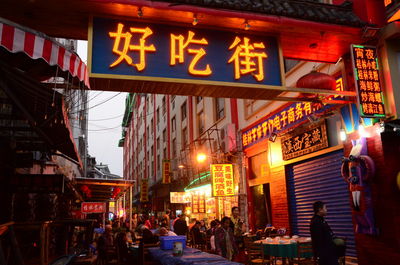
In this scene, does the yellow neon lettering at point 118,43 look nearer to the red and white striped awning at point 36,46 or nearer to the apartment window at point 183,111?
the red and white striped awning at point 36,46

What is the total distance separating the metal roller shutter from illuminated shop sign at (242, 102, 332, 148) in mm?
1505

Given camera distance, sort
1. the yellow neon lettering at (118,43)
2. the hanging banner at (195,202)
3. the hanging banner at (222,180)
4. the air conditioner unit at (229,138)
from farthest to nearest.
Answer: the hanging banner at (195,202), the air conditioner unit at (229,138), the hanging banner at (222,180), the yellow neon lettering at (118,43)

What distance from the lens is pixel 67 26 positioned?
7.55m

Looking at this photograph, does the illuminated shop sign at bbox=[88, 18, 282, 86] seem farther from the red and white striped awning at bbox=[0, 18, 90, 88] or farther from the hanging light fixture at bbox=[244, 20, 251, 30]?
the red and white striped awning at bbox=[0, 18, 90, 88]

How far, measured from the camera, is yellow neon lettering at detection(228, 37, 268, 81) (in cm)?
744

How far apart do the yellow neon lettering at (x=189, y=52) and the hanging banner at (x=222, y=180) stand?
9891 millimetres

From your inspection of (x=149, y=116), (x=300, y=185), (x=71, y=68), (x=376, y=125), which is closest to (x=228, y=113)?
(x=300, y=185)

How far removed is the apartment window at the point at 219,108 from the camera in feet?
66.8

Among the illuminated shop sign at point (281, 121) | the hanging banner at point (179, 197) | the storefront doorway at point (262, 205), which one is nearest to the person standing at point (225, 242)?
the illuminated shop sign at point (281, 121)

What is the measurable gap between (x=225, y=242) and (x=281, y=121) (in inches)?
271

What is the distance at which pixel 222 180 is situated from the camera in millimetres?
16547

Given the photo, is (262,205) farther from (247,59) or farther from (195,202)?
(247,59)

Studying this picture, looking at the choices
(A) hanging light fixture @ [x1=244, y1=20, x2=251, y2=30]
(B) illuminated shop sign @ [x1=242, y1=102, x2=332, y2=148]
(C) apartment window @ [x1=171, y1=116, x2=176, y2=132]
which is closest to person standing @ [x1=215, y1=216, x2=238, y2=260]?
(A) hanging light fixture @ [x1=244, y1=20, x2=251, y2=30]

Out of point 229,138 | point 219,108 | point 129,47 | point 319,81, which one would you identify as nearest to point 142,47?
point 129,47
